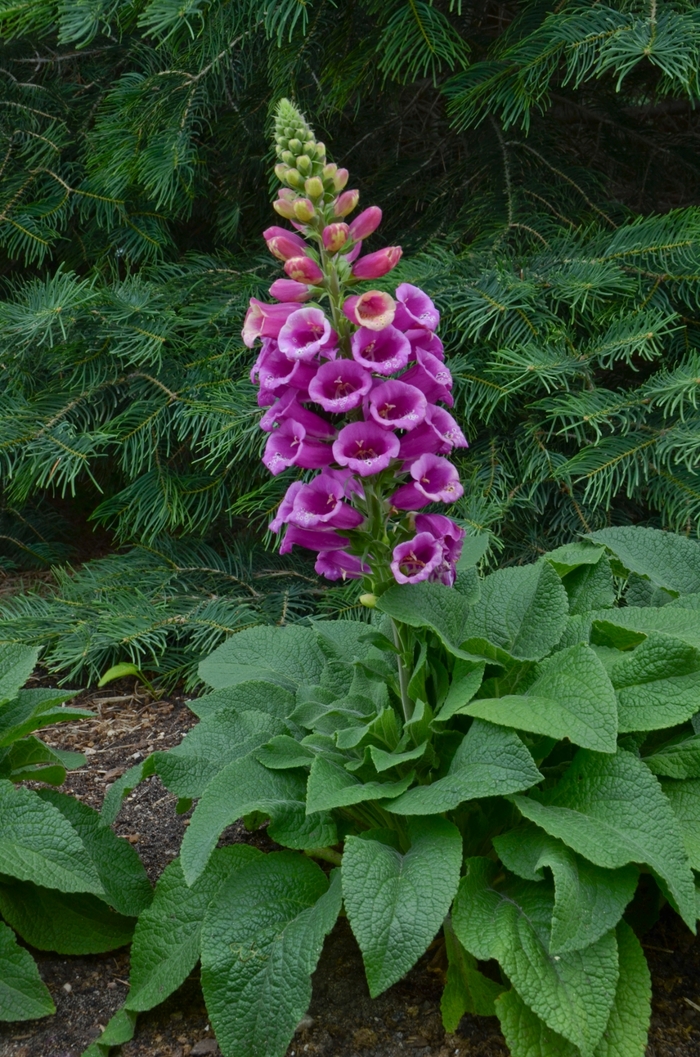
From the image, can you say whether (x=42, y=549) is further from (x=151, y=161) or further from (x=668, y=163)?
(x=668, y=163)

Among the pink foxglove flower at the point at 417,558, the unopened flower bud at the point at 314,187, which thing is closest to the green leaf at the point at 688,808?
the pink foxglove flower at the point at 417,558

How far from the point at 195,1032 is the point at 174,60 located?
2711mm

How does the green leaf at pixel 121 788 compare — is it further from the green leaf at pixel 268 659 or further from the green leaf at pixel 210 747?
the green leaf at pixel 268 659

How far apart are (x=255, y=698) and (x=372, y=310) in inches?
34.5

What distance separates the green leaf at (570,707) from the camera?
56.6 inches

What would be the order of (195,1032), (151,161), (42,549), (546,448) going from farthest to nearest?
(42,549) → (151,161) → (546,448) → (195,1032)

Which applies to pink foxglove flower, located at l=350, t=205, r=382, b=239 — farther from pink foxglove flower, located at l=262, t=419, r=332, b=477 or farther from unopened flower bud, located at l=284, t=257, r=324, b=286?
pink foxglove flower, located at l=262, t=419, r=332, b=477

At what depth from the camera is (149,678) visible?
3.05 m

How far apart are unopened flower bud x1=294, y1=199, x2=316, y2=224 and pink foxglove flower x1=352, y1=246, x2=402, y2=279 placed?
111mm

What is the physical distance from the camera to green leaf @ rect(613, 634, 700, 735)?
1.57 meters

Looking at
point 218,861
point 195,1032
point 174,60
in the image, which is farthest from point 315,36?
point 195,1032

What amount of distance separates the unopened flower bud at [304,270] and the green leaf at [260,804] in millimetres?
851

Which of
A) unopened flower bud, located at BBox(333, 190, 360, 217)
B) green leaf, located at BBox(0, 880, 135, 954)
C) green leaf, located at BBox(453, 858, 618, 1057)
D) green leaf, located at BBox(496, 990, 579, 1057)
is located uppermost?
unopened flower bud, located at BBox(333, 190, 360, 217)

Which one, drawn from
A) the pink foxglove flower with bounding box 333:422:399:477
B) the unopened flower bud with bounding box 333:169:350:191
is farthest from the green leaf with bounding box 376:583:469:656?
the unopened flower bud with bounding box 333:169:350:191
